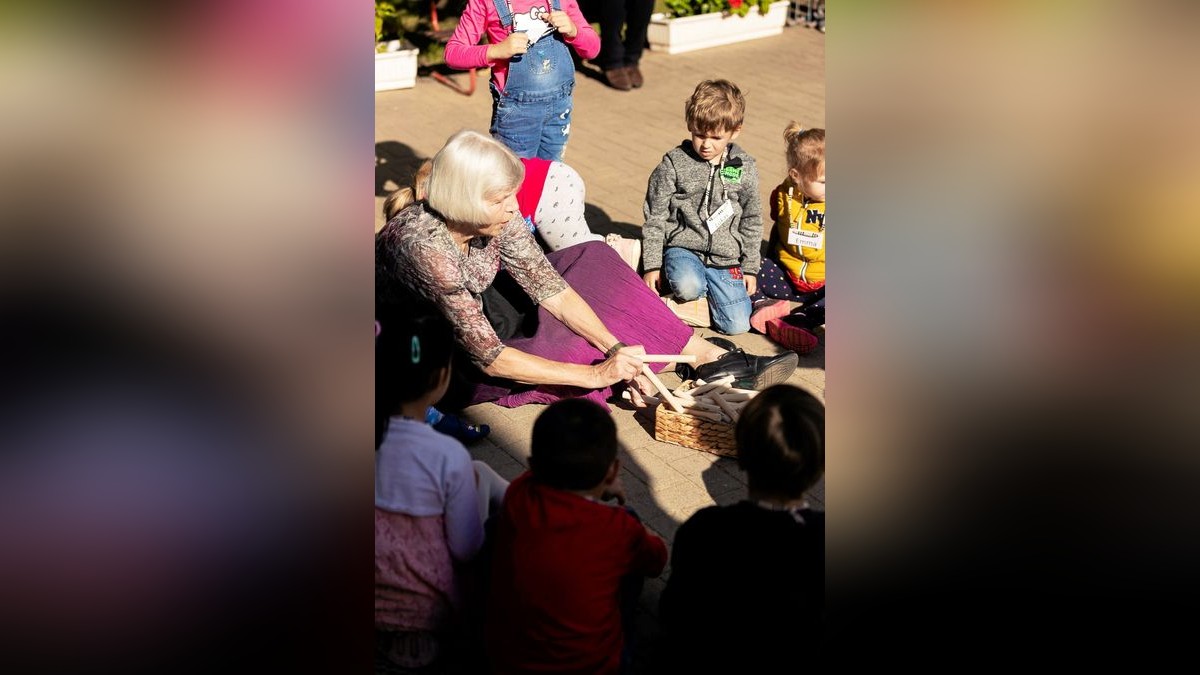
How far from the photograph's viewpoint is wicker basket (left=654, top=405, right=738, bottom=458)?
3.96 meters

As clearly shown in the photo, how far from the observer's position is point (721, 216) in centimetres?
497

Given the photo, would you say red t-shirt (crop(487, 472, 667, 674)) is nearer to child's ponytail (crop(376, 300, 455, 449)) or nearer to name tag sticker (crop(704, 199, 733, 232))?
child's ponytail (crop(376, 300, 455, 449))

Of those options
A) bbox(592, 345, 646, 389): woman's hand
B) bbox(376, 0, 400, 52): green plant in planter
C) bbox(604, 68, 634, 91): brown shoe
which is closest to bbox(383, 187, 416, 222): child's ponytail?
bbox(592, 345, 646, 389): woman's hand

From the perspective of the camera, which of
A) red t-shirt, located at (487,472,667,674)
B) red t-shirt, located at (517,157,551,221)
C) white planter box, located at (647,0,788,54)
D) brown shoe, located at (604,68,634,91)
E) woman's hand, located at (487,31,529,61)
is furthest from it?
white planter box, located at (647,0,788,54)

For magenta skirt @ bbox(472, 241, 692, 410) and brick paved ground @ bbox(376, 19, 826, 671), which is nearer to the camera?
brick paved ground @ bbox(376, 19, 826, 671)

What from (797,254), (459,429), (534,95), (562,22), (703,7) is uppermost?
(562,22)

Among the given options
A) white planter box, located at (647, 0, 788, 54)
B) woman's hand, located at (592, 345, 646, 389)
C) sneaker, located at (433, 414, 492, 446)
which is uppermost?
white planter box, located at (647, 0, 788, 54)

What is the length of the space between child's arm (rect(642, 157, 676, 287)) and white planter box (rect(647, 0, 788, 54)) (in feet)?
15.3

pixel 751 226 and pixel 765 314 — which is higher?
pixel 751 226

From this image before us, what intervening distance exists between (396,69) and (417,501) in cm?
614

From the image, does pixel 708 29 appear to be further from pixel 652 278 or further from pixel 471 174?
pixel 471 174

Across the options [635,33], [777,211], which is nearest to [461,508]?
[777,211]
